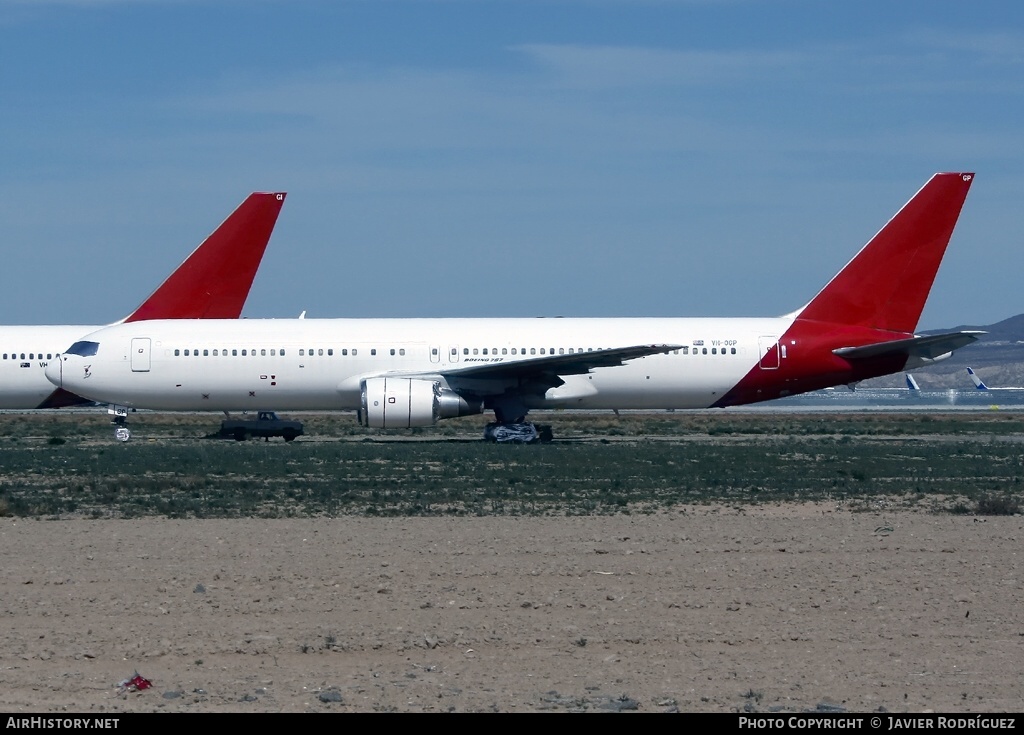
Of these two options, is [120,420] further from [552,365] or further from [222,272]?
[552,365]

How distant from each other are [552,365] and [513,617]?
67.0 ft

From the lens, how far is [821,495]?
18.5 meters

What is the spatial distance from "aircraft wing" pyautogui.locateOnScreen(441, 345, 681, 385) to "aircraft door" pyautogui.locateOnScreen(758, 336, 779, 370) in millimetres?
2040

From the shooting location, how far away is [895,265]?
31.9 meters

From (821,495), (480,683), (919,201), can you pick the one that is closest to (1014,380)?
(919,201)

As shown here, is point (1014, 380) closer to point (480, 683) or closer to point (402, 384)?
point (402, 384)

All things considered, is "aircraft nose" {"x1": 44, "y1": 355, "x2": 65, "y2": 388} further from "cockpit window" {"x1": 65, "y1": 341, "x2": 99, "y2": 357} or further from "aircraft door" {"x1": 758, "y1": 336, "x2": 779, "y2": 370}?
"aircraft door" {"x1": 758, "y1": 336, "x2": 779, "y2": 370}

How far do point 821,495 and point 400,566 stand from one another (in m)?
8.36

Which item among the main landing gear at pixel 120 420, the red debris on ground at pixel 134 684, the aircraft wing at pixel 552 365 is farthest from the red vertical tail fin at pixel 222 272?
the red debris on ground at pixel 134 684

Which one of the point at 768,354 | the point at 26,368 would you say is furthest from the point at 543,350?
the point at 26,368

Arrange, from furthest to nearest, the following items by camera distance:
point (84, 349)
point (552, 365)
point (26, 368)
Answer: point (26, 368)
point (84, 349)
point (552, 365)

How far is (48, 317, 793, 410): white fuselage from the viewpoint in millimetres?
31391

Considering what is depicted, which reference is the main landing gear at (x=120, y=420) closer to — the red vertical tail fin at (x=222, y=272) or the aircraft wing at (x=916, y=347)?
the red vertical tail fin at (x=222, y=272)

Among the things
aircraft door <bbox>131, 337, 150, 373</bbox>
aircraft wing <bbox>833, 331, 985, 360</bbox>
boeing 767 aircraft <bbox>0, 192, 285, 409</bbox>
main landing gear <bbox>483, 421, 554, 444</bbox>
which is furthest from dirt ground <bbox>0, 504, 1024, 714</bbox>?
boeing 767 aircraft <bbox>0, 192, 285, 409</bbox>
